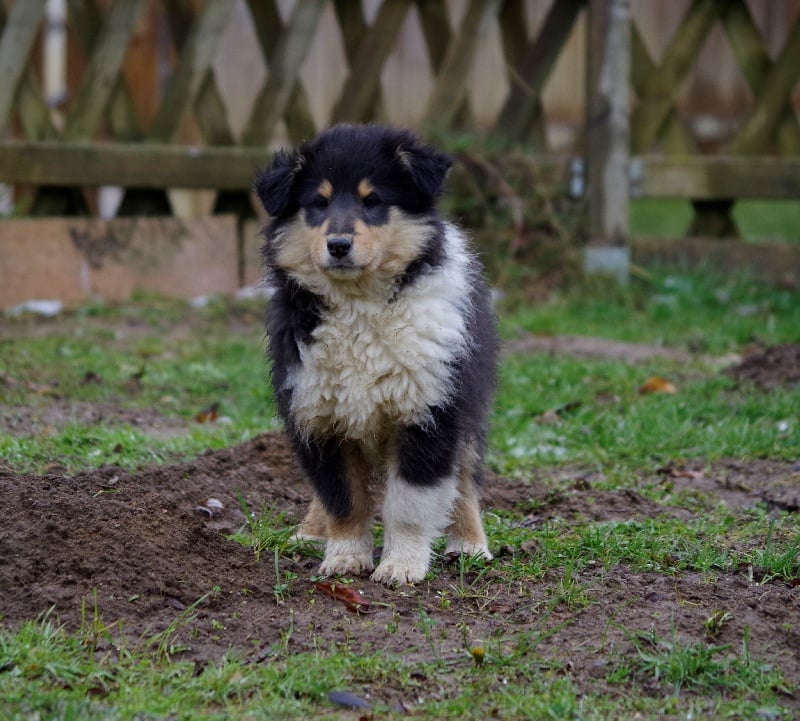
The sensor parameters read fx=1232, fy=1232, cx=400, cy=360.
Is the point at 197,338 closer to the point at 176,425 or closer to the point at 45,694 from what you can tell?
the point at 176,425

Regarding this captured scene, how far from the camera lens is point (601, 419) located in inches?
251

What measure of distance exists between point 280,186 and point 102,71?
539 cm

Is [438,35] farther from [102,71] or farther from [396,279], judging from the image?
[396,279]

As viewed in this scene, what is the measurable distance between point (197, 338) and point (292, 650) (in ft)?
17.0

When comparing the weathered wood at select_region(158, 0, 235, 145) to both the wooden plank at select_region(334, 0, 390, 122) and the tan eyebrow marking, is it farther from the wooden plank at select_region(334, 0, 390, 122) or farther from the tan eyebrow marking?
the tan eyebrow marking

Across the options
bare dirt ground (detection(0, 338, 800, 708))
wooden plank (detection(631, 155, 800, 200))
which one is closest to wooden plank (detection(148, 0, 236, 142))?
wooden plank (detection(631, 155, 800, 200))

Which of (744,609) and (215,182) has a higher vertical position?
(744,609)

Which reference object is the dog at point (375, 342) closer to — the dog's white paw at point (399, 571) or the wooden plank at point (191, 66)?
the dog's white paw at point (399, 571)

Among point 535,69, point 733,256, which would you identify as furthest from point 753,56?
point 535,69

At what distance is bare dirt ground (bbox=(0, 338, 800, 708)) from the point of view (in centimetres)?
349

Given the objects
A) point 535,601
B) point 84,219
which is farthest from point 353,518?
point 84,219

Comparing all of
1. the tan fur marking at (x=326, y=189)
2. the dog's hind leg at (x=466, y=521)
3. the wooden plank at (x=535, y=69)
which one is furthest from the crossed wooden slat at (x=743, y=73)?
the tan fur marking at (x=326, y=189)

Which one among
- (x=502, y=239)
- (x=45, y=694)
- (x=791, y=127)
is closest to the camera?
(x=45, y=694)

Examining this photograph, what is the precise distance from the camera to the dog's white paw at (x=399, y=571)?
414 centimetres
